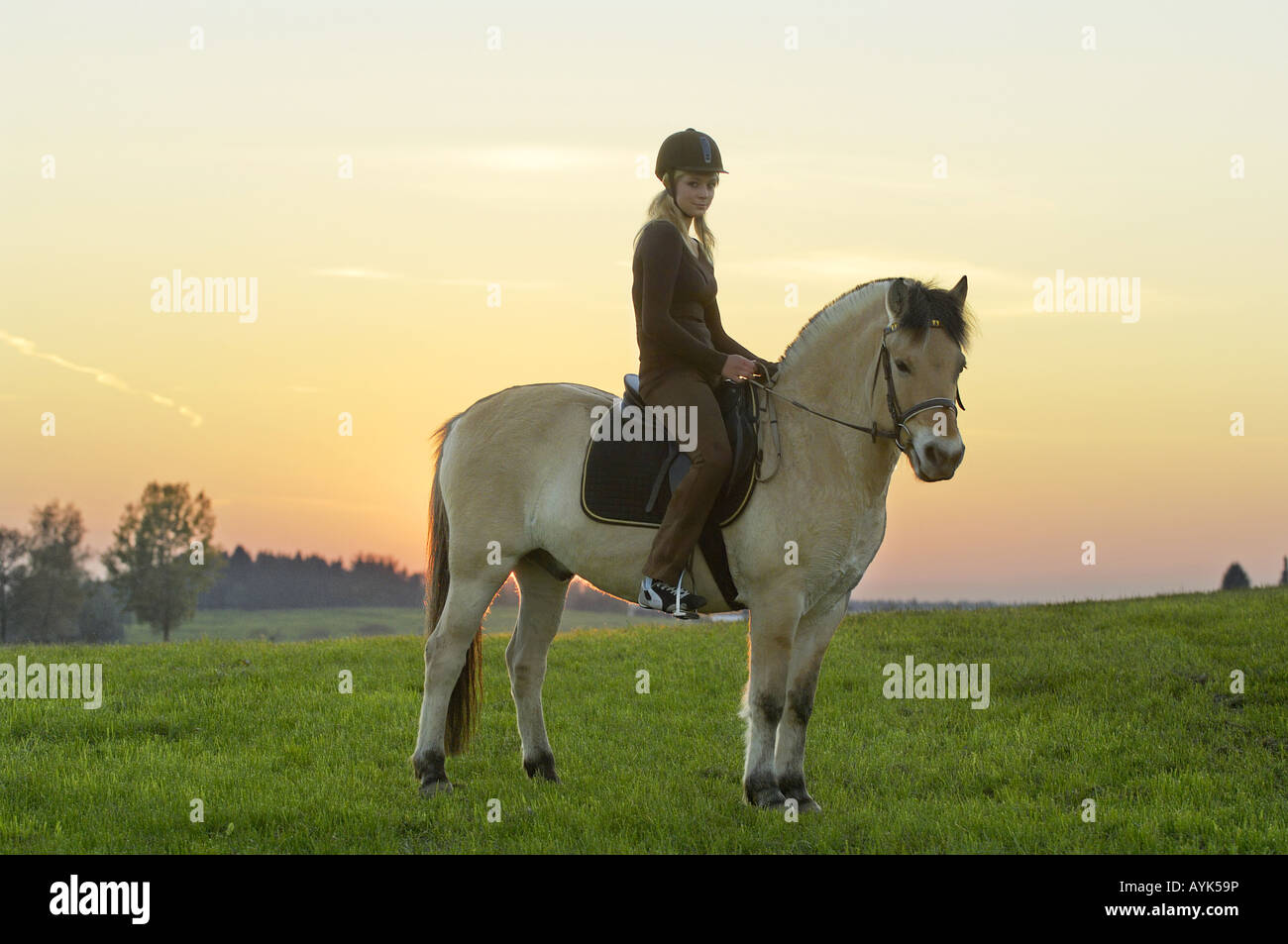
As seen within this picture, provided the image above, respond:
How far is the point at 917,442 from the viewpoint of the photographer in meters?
7.17

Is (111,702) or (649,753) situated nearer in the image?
(649,753)

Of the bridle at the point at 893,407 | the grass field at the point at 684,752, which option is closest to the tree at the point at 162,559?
the grass field at the point at 684,752

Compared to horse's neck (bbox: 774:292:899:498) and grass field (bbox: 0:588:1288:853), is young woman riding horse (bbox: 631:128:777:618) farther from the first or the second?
grass field (bbox: 0:588:1288:853)

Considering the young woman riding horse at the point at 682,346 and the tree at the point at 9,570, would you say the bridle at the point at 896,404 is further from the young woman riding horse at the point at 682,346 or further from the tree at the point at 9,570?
the tree at the point at 9,570

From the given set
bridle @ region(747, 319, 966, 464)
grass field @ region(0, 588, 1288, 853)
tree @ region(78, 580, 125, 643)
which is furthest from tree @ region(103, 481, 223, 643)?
bridle @ region(747, 319, 966, 464)

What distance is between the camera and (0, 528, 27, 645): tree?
51.3 metres

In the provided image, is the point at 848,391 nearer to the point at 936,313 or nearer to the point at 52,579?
the point at 936,313

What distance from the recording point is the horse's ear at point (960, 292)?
7395 mm

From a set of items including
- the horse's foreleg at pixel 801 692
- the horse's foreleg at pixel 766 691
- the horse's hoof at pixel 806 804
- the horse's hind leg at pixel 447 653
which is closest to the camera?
the horse's foreleg at pixel 766 691

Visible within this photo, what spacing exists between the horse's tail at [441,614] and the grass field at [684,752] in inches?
18.5

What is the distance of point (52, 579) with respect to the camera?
55125 millimetres
